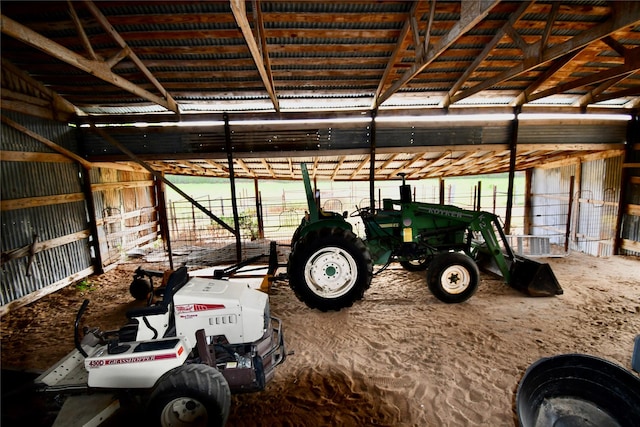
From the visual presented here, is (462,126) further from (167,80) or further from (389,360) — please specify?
(167,80)

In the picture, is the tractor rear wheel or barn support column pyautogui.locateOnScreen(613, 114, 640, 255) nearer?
the tractor rear wheel

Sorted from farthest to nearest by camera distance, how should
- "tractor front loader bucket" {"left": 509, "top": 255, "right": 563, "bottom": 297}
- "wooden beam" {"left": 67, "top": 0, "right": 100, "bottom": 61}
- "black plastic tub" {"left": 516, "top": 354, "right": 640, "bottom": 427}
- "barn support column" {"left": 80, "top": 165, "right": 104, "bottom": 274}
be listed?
"barn support column" {"left": 80, "top": 165, "right": 104, "bottom": 274} < "tractor front loader bucket" {"left": 509, "top": 255, "right": 563, "bottom": 297} < "wooden beam" {"left": 67, "top": 0, "right": 100, "bottom": 61} < "black plastic tub" {"left": 516, "top": 354, "right": 640, "bottom": 427}

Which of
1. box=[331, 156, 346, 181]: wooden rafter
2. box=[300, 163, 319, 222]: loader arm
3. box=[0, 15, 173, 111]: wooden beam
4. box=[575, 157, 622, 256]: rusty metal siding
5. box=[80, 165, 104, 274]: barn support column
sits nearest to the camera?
box=[0, 15, 173, 111]: wooden beam

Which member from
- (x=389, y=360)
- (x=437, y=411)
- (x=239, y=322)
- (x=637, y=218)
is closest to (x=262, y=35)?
(x=239, y=322)

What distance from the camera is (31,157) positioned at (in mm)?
5613

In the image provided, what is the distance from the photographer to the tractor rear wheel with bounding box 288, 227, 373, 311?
441 centimetres

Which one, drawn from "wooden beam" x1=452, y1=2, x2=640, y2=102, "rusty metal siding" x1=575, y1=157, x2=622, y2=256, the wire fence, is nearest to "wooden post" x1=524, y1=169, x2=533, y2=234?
the wire fence

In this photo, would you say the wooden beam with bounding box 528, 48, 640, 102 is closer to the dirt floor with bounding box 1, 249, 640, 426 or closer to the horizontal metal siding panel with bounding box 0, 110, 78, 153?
the dirt floor with bounding box 1, 249, 640, 426

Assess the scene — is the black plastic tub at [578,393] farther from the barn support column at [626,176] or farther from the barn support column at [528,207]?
the barn support column at [528,207]

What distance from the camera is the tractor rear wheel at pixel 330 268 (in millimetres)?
4410

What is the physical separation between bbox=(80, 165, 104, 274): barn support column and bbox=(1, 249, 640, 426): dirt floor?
1074 millimetres

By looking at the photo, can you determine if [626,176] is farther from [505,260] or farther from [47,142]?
[47,142]

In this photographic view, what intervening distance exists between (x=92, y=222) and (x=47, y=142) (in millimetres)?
2047

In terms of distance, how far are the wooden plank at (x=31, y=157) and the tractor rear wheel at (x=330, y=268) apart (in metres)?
5.45
